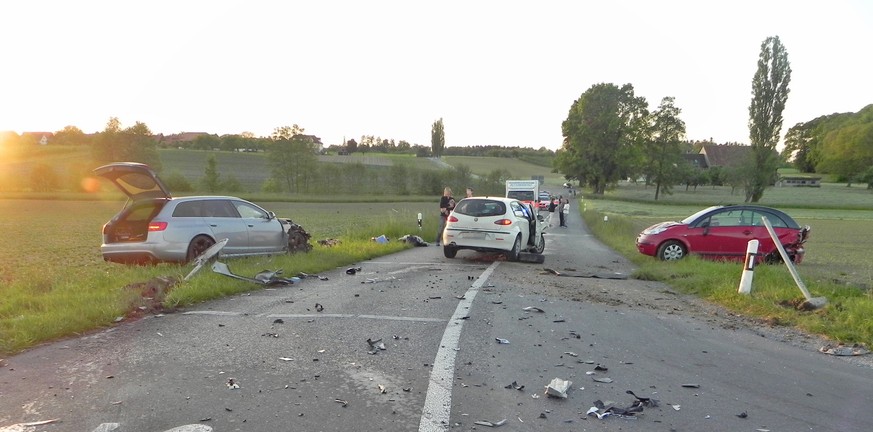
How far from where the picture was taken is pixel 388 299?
7879 mm

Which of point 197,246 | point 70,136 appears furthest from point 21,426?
point 70,136

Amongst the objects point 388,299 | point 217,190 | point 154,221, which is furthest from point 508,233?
point 217,190

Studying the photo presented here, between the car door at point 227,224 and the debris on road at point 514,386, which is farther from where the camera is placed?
the car door at point 227,224

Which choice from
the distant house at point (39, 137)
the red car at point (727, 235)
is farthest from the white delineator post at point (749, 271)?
the distant house at point (39, 137)

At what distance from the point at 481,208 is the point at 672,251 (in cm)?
485

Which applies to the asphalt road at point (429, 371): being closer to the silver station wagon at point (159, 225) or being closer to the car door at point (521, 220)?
the silver station wagon at point (159, 225)

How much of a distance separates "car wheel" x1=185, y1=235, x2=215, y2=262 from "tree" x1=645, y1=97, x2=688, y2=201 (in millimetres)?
79985

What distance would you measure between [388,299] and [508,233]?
18.3 ft

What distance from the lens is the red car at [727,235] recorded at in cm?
1359

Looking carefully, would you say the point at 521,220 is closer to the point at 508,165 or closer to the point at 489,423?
the point at 489,423

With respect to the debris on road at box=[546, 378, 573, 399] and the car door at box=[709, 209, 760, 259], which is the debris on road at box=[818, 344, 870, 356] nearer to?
the debris on road at box=[546, 378, 573, 399]

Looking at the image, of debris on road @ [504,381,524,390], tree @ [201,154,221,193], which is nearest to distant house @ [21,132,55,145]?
tree @ [201,154,221,193]

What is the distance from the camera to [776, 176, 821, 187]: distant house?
103594 mm

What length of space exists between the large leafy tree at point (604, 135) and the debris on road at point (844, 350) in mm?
73528
